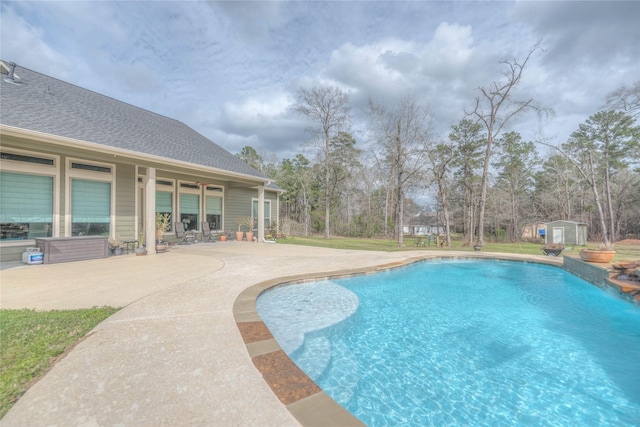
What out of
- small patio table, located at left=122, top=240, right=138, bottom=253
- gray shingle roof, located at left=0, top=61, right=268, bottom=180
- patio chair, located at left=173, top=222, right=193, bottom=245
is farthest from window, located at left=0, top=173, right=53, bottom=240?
patio chair, located at left=173, top=222, right=193, bottom=245

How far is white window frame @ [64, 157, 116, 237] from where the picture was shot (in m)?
7.27

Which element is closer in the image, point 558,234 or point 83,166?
point 83,166

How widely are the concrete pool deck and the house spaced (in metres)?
2.64

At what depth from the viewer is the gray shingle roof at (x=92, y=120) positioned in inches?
253

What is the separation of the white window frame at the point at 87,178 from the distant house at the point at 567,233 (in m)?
23.7

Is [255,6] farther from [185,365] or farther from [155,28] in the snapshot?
[185,365]

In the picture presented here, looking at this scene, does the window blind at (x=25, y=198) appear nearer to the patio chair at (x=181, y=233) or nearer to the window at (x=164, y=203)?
the window at (x=164, y=203)

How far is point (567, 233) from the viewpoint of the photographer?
1725cm

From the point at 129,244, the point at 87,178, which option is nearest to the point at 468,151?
the point at 129,244

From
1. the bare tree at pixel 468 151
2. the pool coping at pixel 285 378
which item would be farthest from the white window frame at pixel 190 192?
the bare tree at pixel 468 151

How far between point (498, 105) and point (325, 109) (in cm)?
985

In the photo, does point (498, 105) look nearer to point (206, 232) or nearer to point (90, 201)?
point (206, 232)

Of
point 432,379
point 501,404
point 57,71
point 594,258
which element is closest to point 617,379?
point 501,404

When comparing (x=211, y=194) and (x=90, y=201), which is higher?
(x=211, y=194)
